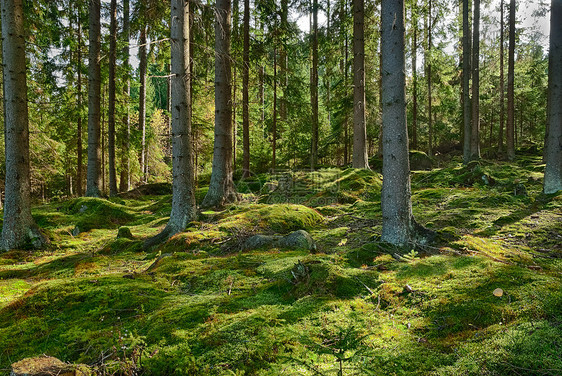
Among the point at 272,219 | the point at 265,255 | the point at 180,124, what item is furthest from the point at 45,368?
the point at 180,124

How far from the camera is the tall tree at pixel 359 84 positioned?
12.2m

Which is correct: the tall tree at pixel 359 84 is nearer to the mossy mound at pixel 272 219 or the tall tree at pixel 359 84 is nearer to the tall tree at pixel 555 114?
the tall tree at pixel 555 114

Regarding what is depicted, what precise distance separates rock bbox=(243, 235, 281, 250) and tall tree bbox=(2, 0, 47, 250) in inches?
214

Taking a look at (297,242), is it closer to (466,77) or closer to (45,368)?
(45,368)

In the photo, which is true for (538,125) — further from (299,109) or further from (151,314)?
(151,314)

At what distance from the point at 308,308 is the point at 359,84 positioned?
1170 cm

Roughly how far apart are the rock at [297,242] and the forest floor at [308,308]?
0.18 m

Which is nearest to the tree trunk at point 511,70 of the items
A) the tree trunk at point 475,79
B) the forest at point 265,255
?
the tree trunk at point 475,79

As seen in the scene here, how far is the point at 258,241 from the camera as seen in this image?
5.25 metres

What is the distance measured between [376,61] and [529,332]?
2168cm

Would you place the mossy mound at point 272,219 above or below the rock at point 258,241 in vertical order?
above

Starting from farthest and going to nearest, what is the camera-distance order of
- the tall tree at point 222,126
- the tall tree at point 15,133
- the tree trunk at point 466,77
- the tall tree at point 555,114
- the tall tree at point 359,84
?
1. the tree trunk at point 466,77
2. the tall tree at point 359,84
3. the tall tree at point 222,126
4. the tall tree at point 555,114
5. the tall tree at point 15,133

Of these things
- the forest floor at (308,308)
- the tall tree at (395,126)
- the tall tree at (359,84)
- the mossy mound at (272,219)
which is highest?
the tall tree at (359,84)

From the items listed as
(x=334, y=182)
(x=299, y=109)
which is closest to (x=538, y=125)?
(x=299, y=109)
